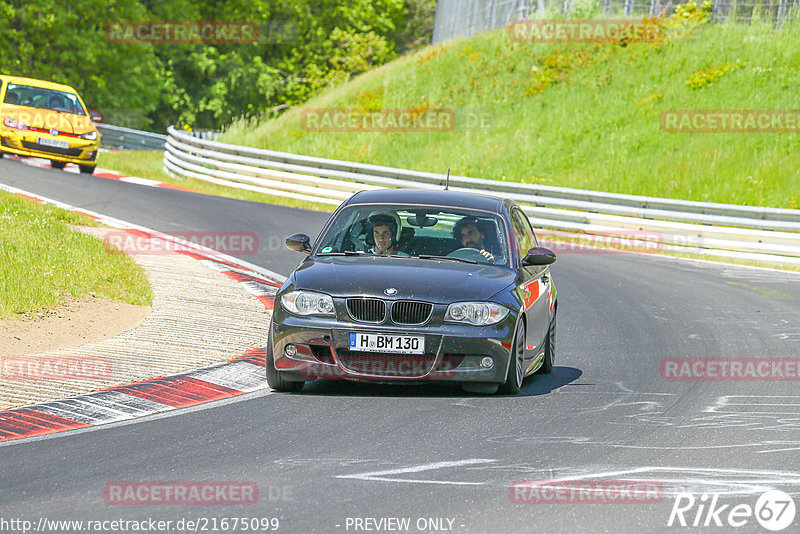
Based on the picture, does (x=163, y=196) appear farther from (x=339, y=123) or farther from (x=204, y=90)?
(x=204, y=90)

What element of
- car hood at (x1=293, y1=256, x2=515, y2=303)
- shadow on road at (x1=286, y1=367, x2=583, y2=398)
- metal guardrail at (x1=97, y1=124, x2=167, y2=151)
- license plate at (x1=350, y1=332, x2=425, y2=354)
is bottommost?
metal guardrail at (x1=97, y1=124, x2=167, y2=151)

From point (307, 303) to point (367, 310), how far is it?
444mm

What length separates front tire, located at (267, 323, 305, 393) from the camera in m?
8.65

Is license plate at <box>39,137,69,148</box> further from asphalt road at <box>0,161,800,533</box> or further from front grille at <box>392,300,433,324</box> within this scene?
front grille at <box>392,300,433,324</box>

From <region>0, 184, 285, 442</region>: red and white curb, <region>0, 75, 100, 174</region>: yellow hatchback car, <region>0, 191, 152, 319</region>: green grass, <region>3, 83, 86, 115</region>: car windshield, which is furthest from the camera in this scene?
<region>3, 83, 86, 115</region>: car windshield

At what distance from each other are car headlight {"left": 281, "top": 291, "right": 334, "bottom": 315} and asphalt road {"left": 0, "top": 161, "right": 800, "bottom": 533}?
0.62 meters

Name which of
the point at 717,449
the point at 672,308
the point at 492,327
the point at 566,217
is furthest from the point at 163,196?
the point at 717,449

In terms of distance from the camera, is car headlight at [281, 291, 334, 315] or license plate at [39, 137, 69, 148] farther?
license plate at [39, 137, 69, 148]

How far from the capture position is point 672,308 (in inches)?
581

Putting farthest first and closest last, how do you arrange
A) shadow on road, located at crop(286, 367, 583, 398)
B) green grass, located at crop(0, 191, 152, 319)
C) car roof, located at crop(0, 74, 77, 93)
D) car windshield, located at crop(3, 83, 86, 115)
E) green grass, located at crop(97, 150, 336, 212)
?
1. car roof, located at crop(0, 74, 77, 93)
2. car windshield, located at crop(3, 83, 86, 115)
3. green grass, located at crop(97, 150, 336, 212)
4. green grass, located at crop(0, 191, 152, 319)
5. shadow on road, located at crop(286, 367, 583, 398)

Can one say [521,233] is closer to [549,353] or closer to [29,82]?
[549,353]

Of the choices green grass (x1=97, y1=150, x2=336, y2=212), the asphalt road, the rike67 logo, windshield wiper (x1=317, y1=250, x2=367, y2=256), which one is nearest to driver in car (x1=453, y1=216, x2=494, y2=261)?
windshield wiper (x1=317, y1=250, x2=367, y2=256)

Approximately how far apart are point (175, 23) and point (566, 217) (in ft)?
115

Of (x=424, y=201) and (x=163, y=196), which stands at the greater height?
(x=424, y=201)
